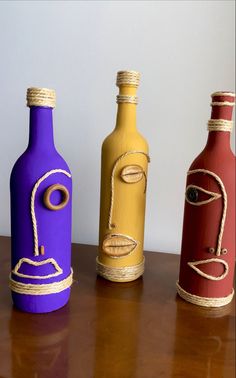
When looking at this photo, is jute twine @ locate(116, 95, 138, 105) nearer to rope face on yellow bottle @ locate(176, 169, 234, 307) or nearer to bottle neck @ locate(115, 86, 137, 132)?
bottle neck @ locate(115, 86, 137, 132)

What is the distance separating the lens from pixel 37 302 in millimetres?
486

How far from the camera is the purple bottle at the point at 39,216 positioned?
0.46 metres

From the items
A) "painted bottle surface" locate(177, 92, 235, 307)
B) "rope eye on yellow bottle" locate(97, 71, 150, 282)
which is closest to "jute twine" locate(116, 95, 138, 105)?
"rope eye on yellow bottle" locate(97, 71, 150, 282)

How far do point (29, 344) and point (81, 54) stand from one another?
0.55m

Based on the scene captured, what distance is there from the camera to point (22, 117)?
2.46 ft

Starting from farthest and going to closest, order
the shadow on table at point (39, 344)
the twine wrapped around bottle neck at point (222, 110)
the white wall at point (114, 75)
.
Answer: the white wall at point (114, 75), the twine wrapped around bottle neck at point (222, 110), the shadow on table at point (39, 344)

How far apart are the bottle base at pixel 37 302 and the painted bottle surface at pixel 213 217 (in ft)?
0.66

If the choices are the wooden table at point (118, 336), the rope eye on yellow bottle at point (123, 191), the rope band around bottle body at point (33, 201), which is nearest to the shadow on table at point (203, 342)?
the wooden table at point (118, 336)

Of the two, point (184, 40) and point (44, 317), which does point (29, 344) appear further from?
point (184, 40)

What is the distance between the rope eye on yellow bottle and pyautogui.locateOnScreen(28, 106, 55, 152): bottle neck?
0.40 feet

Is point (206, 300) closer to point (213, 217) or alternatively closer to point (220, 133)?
point (213, 217)

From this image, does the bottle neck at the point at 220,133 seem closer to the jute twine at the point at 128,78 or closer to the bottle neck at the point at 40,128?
the jute twine at the point at 128,78

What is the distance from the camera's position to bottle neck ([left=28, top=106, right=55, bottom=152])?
468 mm

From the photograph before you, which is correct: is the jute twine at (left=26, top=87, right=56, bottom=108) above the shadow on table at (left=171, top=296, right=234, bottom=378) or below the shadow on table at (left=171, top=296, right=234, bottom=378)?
above
